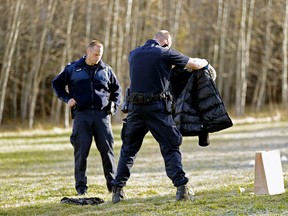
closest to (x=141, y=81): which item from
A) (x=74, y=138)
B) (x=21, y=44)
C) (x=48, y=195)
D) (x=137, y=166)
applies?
(x=74, y=138)

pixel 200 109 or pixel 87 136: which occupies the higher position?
pixel 200 109

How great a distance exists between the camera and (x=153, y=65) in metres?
9.22

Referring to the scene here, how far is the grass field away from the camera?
877 centimetres

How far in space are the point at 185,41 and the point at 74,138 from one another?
38.2 meters

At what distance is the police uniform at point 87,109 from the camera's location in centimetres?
1073

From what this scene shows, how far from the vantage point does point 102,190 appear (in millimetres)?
11281

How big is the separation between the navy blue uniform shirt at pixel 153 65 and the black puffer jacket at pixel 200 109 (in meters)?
0.40

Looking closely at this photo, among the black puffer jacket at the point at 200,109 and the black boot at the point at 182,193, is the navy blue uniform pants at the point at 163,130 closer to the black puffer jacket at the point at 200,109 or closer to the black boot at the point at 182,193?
the black boot at the point at 182,193

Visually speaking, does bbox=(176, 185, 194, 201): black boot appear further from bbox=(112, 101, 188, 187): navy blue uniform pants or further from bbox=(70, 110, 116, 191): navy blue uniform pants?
bbox=(70, 110, 116, 191): navy blue uniform pants

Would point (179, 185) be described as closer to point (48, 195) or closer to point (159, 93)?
point (159, 93)

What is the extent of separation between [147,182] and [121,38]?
25671 mm

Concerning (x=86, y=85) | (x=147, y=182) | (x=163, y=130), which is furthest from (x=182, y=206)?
(x=147, y=182)

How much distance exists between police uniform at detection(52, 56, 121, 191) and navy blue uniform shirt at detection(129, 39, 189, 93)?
1.52 metres

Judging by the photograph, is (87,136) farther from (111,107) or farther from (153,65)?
(153,65)
